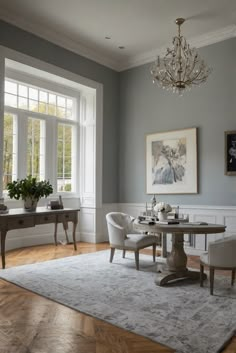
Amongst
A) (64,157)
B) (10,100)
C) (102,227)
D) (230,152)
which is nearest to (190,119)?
(230,152)

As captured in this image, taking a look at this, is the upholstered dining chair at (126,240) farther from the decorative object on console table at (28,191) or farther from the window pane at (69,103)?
the window pane at (69,103)

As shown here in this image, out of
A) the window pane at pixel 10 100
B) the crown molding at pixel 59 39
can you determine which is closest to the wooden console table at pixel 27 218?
A: the window pane at pixel 10 100

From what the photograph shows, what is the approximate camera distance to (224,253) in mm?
3615

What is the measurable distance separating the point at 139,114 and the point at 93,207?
7.63 feet

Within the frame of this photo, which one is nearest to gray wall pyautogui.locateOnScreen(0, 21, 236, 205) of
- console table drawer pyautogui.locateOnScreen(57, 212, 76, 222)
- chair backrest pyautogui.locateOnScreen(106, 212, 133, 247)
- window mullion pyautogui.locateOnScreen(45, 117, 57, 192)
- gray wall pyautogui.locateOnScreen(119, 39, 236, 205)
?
gray wall pyautogui.locateOnScreen(119, 39, 236, 205)

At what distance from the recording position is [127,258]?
5.56 metres

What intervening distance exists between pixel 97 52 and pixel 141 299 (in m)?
5.38

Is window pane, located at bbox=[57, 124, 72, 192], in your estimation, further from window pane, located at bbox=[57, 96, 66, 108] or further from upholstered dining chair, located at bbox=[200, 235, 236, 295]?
upholstered dining chair, located at bbox=[200, 235, 236, 295]

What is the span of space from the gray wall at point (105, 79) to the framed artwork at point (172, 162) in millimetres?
940

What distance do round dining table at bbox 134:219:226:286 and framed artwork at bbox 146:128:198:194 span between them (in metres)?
2.12

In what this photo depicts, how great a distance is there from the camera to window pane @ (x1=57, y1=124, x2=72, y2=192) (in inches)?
287

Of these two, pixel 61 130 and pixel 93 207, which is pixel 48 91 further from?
pixel 93 207

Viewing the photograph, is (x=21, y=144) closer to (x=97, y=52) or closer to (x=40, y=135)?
(x=40, y=135)

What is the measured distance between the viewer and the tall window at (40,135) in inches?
253
